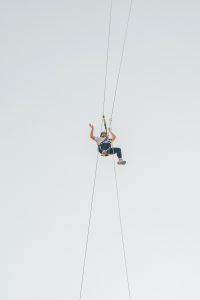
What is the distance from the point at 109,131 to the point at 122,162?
3.16 feet

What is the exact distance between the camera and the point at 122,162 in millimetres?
12531

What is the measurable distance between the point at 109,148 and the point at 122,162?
0.53 m

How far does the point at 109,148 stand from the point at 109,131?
549 mm

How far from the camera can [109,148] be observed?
495 inches

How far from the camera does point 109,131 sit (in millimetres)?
12273
